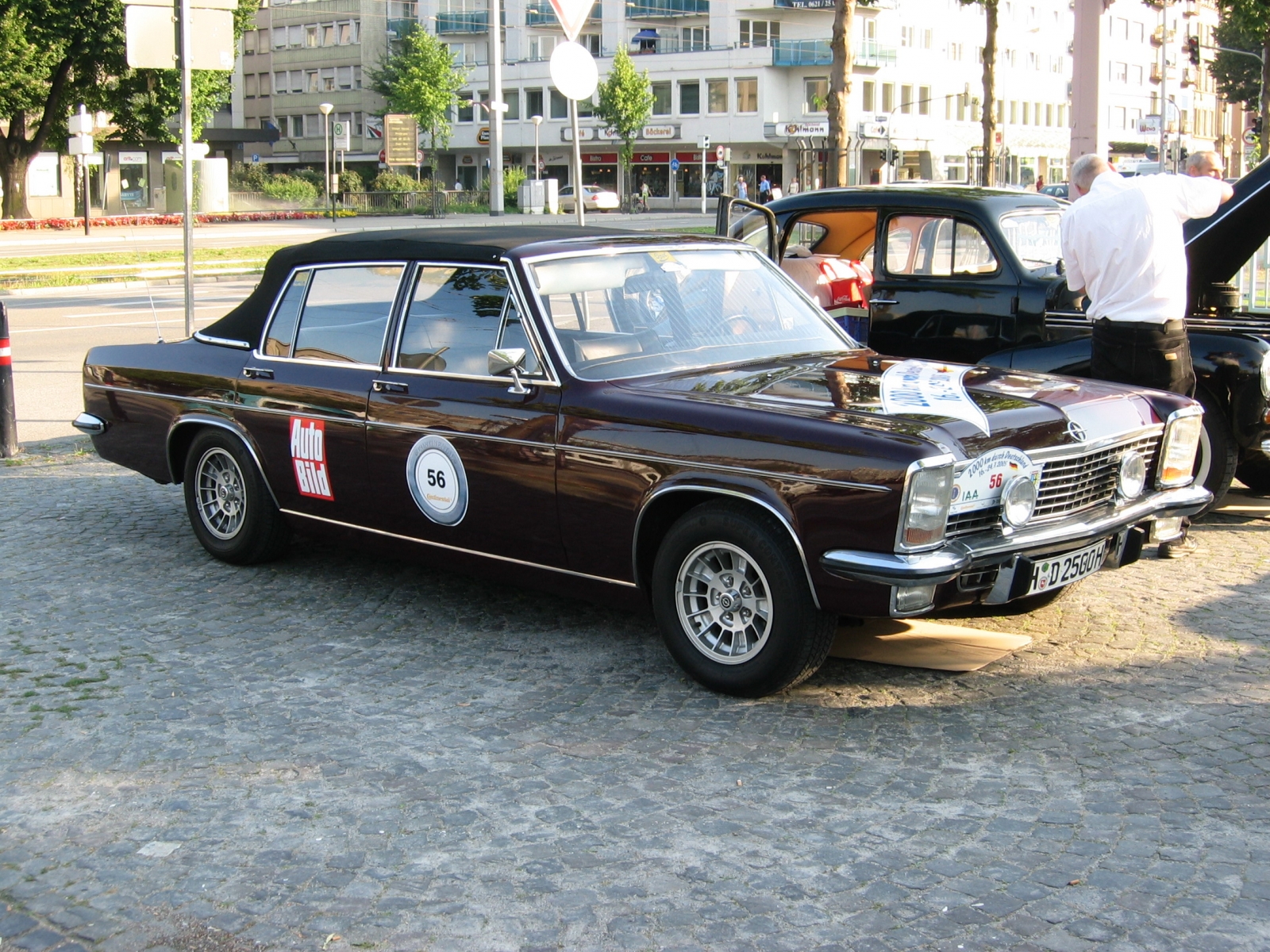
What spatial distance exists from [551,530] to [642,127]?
8214 centimetres

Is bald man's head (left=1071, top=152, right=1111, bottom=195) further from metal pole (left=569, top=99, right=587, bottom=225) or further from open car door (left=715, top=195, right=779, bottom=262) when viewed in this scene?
metal pole (left=569, top=99, right=587, bottom=225)

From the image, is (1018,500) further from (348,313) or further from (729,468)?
(348,313)

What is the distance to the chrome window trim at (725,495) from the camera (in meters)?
4.80

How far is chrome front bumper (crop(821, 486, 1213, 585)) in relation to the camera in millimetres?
4582

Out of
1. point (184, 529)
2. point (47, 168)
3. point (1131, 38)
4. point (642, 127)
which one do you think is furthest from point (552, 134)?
point (184, 529)

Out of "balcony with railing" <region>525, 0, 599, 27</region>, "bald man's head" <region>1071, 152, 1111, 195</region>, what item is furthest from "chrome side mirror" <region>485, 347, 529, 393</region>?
"balcony with railing" <region>525, 0, 599, 27</region>

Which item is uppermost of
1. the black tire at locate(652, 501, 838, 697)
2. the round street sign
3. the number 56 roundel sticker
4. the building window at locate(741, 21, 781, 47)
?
the building window at locate(741, 21, 781, 47)

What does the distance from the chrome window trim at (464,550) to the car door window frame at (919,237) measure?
178 inches

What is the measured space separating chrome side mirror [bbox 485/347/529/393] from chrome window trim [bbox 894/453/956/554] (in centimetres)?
172

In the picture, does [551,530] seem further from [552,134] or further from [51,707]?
[552,134]

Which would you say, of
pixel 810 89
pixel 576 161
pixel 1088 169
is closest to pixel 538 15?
pixel 810 89

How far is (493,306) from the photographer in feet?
19.5

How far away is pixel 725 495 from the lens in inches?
199

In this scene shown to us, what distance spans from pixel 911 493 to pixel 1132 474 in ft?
4.77
